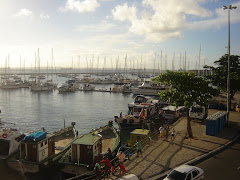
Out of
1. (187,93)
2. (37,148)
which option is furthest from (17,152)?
(187,93)

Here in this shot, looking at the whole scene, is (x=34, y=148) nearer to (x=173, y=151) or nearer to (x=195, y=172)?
(x=173, y=151)

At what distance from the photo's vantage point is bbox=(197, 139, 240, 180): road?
502 inches

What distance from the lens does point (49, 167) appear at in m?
16.6

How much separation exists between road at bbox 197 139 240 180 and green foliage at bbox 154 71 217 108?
4.65 metres

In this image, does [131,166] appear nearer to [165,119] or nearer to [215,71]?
[165,119]

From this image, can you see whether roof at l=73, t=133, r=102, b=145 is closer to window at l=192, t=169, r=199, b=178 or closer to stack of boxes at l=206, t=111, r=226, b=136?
window at l=192, t=169, r=199, b=178

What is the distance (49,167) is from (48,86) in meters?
76.1

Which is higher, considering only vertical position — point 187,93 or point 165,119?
point 187,93

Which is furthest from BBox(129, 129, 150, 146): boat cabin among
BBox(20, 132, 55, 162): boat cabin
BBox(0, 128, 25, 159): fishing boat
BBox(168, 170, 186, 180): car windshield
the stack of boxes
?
BBox(0, 128, 25, 159): fishing boat

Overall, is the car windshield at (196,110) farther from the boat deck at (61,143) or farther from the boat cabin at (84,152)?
the boat cabin at (84,152)

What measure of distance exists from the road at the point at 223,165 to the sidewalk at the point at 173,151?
35.5 inches

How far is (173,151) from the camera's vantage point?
16.7m

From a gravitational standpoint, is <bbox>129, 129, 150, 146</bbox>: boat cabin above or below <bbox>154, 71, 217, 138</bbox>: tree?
below

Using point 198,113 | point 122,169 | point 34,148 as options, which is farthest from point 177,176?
point 198,113
